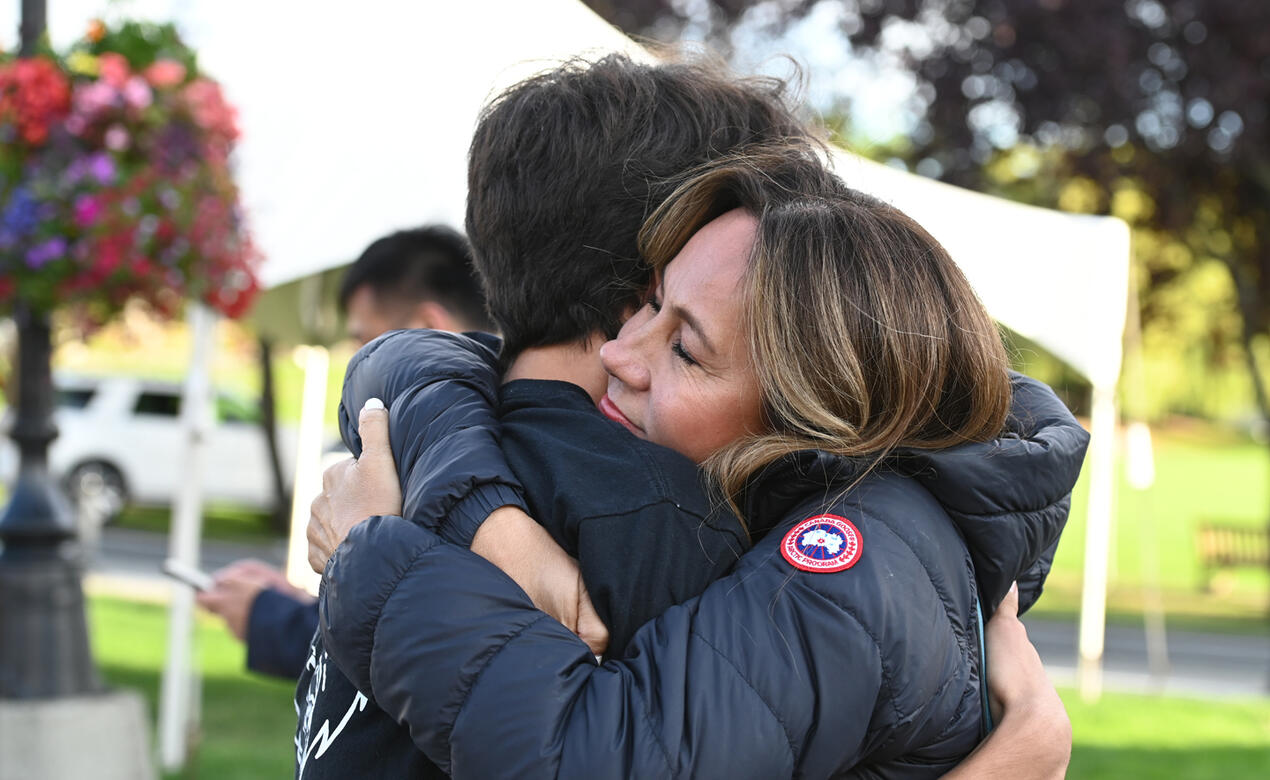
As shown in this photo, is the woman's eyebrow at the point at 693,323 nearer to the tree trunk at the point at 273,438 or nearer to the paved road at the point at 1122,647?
the paved road at the point at 1122,647

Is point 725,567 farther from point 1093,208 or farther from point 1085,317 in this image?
point 1093,208

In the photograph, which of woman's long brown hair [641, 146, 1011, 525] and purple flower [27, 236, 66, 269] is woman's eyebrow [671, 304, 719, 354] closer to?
woman's long brown hair [641, 146, 1011, 525]

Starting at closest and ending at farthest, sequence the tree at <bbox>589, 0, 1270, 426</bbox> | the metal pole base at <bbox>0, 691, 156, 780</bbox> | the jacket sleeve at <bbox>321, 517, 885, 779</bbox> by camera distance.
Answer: the jacket sleeve at <bbox>321, 517, 885, 779</bbox> < the metal pole base at <bbox>0, 691, 156, 780</bbox> < the tree at <bbox>589, 0, 1270, 426</bbox>

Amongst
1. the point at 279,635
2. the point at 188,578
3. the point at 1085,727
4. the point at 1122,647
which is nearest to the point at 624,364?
the point at 279,635

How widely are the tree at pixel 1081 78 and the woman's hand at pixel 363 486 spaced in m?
10.8

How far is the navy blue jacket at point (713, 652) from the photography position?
3.73 feet

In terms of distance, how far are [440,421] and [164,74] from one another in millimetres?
3461

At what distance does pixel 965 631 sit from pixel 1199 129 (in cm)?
1202

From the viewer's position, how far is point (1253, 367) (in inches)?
499

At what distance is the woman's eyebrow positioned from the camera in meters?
1.37

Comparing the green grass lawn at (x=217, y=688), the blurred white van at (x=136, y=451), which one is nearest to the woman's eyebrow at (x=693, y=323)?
the green grass lawn at (x=217, y=688)

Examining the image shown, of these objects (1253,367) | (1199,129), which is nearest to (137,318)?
(1199,129)

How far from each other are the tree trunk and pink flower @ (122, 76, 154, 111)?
1158 centimetres

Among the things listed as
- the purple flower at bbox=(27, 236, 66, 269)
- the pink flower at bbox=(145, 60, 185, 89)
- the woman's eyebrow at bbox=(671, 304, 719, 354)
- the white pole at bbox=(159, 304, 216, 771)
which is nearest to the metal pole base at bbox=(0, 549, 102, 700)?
the white pole at bbox=(159, 304, 216, 771)
